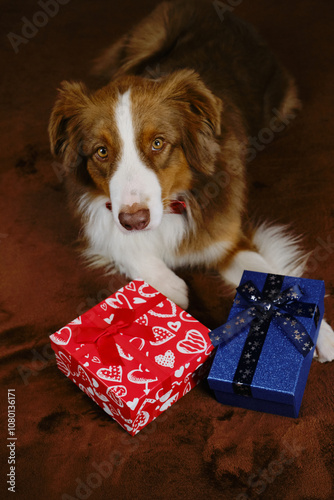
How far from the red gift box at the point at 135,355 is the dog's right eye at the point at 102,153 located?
60cm

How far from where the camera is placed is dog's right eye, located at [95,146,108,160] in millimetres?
2453

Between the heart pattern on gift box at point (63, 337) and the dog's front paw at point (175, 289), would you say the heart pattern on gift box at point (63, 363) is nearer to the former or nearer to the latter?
the heart pattern on gift box at point (63, 337)

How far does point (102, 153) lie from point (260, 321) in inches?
37.2

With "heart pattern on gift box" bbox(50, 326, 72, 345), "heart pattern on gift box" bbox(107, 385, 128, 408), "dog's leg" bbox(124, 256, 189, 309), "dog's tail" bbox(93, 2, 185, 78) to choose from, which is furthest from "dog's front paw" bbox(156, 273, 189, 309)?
"dog's tail" bbox(93, 2, 185, 78)

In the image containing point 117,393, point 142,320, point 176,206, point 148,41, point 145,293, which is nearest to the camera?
point 117,393

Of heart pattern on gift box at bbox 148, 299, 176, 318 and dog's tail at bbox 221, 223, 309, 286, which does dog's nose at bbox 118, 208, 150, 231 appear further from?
dog's tail at bbox 221, 223, 309, 286

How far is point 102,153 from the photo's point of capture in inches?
97.0

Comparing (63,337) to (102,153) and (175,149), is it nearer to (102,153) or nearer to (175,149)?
(102,153)

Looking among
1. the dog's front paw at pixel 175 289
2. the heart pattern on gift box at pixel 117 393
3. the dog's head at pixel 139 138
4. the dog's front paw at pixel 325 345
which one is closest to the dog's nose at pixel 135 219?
the dog's head at pixel 139 138

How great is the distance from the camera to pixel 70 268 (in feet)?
10.0

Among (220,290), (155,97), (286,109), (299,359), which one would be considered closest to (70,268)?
(220,290)

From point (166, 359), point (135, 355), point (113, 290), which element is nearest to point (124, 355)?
point (135, 355)

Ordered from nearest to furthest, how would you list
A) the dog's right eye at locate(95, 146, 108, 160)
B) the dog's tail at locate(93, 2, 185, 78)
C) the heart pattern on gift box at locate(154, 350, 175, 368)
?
the heart pattern on gift box at locate(154, 350, 175, 368) < the dog's right eye at locate(95, 146, 108, 160) < the dog's tail at locate(93, 2, 185, 78)

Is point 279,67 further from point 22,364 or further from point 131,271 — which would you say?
point 22,364
